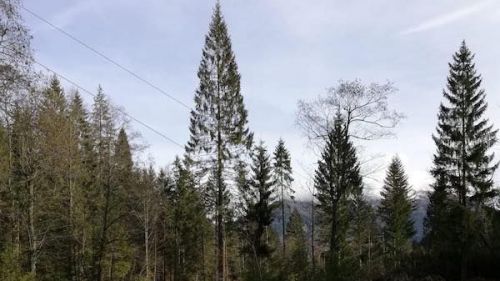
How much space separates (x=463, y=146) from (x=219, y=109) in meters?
16.1

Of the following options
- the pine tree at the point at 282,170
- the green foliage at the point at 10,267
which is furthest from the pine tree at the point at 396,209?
the green foliage at the point at 10,267

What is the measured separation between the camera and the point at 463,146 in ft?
107

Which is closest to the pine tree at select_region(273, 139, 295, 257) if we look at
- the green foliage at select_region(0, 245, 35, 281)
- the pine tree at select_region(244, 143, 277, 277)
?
the pine tree at select_region(244, 143, 277, 277)

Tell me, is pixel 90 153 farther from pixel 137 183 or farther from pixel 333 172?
pixel 333 172

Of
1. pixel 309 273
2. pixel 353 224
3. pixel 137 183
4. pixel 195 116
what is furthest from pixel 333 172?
pixel 353 224

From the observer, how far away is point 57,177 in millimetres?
24328

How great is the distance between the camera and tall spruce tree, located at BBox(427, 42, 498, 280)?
32.1 m

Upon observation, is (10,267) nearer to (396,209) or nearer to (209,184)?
(209,184)

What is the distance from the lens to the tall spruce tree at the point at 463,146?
32.1 metres

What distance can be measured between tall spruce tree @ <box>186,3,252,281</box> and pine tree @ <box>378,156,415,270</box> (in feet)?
104

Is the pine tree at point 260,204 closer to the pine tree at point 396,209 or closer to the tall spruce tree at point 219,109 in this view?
the tall spruce tree at point 219,109

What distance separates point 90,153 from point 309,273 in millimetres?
18023

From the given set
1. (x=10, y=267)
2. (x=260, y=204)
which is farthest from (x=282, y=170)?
(x=10, y=267)

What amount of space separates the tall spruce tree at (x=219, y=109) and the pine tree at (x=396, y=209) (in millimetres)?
31661
